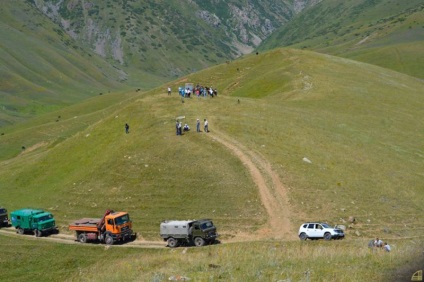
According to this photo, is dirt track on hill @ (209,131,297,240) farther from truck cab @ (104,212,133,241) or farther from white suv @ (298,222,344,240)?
truck cab @ (104,212,133,241)

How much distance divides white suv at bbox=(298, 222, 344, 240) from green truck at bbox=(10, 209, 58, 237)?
2524 centimetres

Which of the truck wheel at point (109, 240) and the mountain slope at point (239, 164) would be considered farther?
the mountain slope at point (239, 164)

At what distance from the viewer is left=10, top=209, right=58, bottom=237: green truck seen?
48.7 m

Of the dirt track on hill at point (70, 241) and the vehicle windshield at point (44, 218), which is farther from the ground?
the vehicle windshield at point (44, 218)

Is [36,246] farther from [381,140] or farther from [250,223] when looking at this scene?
[381,140]

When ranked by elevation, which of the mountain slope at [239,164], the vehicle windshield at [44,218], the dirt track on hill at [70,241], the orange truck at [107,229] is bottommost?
the dirt track on hill at [70,241]

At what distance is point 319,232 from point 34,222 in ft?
91.7

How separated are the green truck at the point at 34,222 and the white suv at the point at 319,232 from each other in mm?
25237

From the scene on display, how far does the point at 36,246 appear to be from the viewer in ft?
153

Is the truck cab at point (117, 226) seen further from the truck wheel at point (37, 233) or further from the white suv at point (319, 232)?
the white suv at point (319, 232)

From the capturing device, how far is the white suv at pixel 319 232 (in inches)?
1620

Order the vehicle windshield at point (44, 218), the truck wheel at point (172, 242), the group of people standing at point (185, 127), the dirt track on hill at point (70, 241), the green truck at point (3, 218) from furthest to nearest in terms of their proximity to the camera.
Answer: the group of people standing at point (185, 127) < the green truck at point (3, 218) < the vehicle windshield at point (44, 218) < the dirt track on hill at point (70, 241) < the truck wheel at point (172, 242)

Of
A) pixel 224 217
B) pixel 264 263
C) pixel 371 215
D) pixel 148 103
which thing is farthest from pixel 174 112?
pixel 264 263

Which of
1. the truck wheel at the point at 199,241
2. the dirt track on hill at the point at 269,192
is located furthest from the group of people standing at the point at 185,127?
the truck wheel at the point at 199,241
